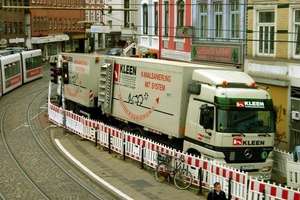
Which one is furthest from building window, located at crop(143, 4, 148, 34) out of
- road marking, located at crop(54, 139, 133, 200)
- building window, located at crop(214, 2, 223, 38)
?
road marking, located at crop(54, 139, 133, 200)

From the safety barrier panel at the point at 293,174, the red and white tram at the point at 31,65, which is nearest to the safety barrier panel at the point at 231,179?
the safety barrier panel at the point at 293,174

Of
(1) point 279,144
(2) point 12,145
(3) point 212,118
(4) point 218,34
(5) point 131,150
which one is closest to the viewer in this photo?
(3) point 212,118

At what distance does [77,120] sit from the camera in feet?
88.7

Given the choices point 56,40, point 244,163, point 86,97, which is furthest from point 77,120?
point 56,40

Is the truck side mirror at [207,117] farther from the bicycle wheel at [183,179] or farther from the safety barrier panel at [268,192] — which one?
the safety barrier panel at [268,192]

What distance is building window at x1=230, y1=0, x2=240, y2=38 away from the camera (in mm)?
26578

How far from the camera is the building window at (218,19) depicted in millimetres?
28188

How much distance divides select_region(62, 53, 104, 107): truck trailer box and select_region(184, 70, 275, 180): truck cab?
10721 mm

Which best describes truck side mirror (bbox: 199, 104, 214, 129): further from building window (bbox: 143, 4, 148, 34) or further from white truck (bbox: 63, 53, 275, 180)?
building window (bbox: 143, 4, 148, 34)

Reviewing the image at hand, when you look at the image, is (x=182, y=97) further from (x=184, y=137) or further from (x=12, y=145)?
(x=12, y=145)

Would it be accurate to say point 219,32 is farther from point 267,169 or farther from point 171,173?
point 171,173

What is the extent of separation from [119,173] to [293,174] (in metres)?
5.84

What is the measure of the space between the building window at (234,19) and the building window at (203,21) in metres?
2.53

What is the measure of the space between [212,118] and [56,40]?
64.8m
